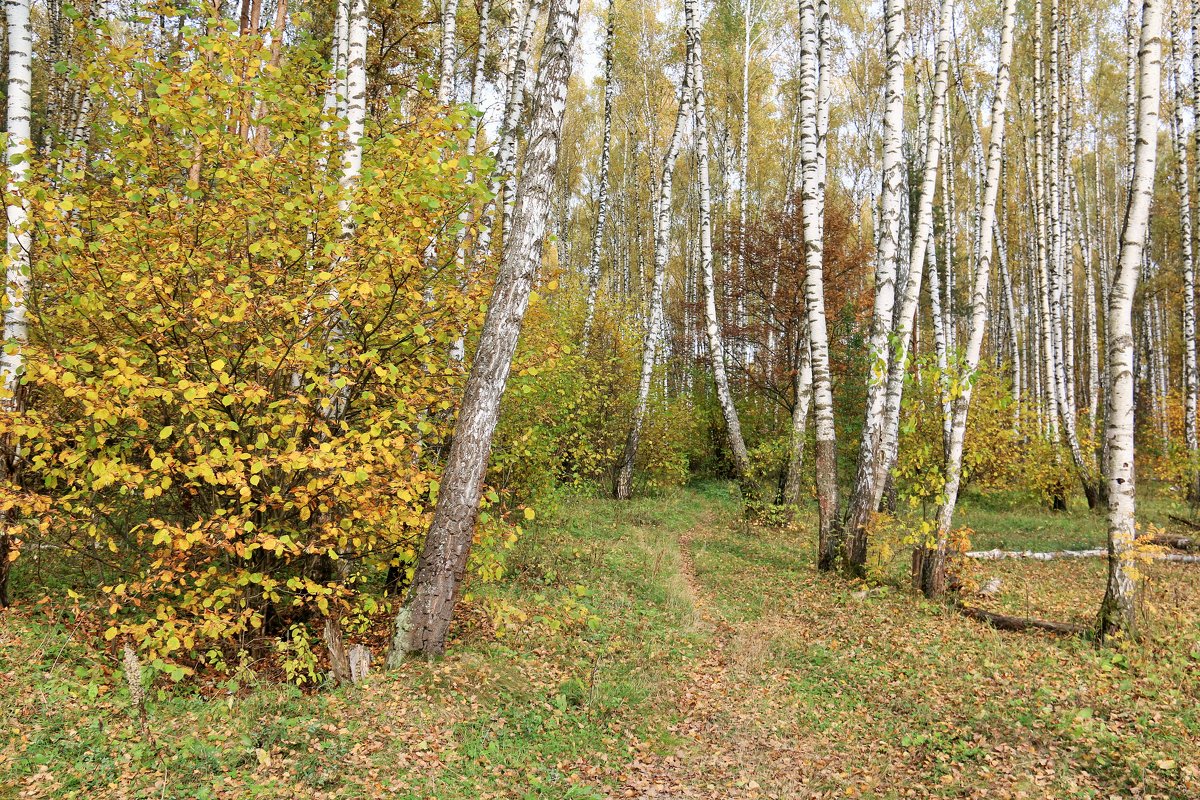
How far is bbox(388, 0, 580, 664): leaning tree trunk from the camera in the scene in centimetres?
500

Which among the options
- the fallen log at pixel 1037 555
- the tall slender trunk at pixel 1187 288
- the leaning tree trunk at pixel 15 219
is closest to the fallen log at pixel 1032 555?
the fallen log at pixel 1037 555

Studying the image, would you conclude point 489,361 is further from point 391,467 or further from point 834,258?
point 834,258

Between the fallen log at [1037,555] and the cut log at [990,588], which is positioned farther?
the fallen log at [1037,555]

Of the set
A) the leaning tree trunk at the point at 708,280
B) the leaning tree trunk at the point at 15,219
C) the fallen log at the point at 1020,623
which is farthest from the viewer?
the leaning tree trunk at the point at 708,280

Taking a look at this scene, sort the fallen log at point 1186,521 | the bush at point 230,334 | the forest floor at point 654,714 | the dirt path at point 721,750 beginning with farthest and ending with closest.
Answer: the fallen log at point 1186,521
the bush at point 230,334
the dirt path at point 721,750
the forest floor at point 654,714

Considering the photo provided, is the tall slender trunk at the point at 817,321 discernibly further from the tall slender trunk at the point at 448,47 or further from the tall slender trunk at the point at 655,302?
the tall slender trunk at the point at 448,47

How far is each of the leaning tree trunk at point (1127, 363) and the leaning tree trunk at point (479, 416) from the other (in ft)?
17.8

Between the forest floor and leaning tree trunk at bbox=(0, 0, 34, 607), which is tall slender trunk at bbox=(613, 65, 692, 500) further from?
leaning tree trunk at bbox=(0, 0, 34, 607)

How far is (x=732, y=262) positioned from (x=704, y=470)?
6.43 m

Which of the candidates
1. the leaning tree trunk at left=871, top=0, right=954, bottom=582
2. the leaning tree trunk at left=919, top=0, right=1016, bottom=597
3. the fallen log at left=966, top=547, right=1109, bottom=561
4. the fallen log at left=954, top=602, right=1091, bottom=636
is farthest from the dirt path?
the fallen log at left=966, top=547, right=1109, bottom=561

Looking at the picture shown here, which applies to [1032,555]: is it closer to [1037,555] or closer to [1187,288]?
[1037,555]

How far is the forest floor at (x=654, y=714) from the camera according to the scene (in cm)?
384

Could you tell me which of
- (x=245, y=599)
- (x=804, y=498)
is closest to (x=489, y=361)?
(x=245, y=599)

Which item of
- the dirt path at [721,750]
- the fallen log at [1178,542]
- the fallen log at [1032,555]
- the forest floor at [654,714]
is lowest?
the dirt path at [721,750]
